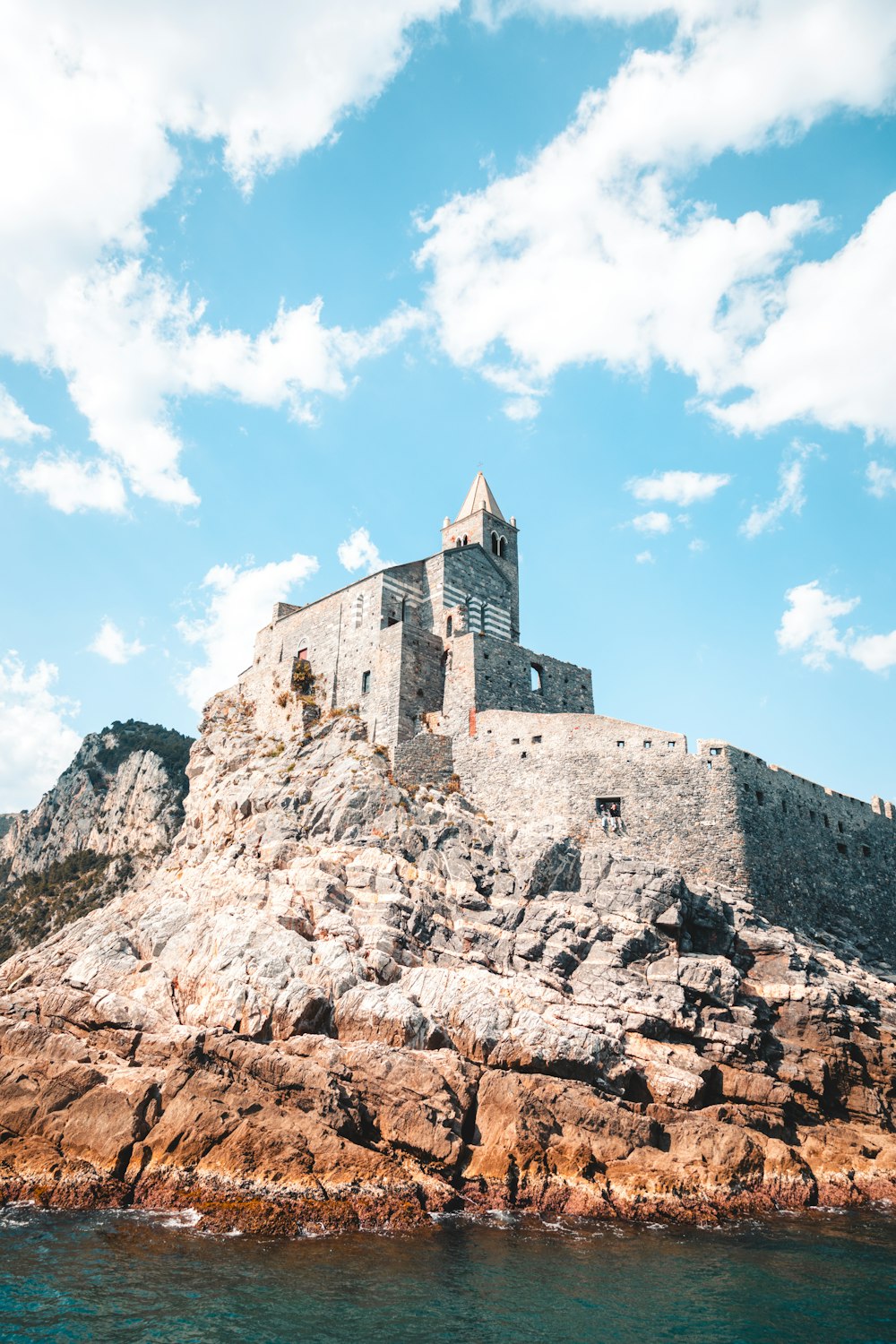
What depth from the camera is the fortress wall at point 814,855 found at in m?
37.8

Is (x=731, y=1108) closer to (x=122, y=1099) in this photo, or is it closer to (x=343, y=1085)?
(x=343, y=1085)

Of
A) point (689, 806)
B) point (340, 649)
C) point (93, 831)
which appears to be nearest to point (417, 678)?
point (340, 649)

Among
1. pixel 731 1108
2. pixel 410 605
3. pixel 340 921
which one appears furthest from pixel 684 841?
pixel 410 605

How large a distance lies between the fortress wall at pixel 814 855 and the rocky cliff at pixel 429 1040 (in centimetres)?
223

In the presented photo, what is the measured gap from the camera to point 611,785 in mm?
38312

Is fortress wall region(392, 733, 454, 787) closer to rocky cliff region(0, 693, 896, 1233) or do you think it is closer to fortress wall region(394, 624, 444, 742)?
fortress wall region(394, 624, 444, 742)

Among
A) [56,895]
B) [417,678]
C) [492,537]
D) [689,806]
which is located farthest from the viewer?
[56,895]

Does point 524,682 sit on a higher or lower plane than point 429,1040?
higher

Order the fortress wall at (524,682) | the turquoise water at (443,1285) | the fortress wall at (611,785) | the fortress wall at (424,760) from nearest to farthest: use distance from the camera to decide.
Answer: the turquoise water at (443,1285)
the fortress wall at (611,785)
the fortress wall at (424,760)
the fortress wall at (524,682)

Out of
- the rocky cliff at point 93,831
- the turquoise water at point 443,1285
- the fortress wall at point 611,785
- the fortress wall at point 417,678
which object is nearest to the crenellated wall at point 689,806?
the fortress wall at point 611,785

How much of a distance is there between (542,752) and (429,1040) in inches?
632

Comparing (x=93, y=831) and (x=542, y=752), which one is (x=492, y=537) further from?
(x=93, y=831)

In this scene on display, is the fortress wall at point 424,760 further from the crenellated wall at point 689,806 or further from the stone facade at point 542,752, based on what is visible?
the crenellated wall at point 689,806

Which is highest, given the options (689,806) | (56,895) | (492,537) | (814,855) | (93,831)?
(492,537)
